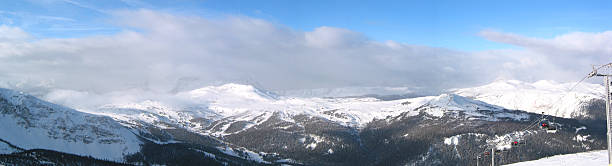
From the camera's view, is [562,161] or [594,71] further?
[562,161]

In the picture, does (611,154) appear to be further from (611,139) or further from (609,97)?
(609,97)

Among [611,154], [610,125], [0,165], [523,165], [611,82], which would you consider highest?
[611,82]

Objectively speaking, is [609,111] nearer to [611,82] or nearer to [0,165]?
[611,82]

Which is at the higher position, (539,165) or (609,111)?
(609,111)

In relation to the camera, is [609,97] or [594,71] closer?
[609,97]

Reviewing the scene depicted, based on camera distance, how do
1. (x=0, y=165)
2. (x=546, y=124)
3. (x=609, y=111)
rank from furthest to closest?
(x=0, y=165), (x=546, y=124), (x=609, y=111)

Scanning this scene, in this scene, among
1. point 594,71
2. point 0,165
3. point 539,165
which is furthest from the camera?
point 0,165

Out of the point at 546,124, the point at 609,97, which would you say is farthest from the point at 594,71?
the point at 546,124

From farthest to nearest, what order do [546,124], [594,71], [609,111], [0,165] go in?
[0,165] → [546,124] → [594,71] → [609,111]

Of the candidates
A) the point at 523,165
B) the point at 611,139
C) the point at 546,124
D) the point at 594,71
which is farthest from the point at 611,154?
the point at 523,165
